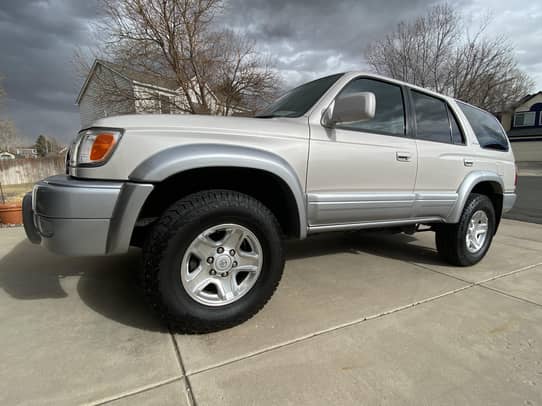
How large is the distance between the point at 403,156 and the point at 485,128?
1.74m

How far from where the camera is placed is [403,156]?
254 centimetres

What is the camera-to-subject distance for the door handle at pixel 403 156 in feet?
8.23

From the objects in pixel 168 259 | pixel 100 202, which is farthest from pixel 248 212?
pixel 100 202

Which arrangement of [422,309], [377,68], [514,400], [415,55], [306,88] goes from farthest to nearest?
[377,68] → [415,55] → [306,88] → [422,309] → [514,400]

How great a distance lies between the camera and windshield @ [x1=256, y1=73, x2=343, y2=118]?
2350mm

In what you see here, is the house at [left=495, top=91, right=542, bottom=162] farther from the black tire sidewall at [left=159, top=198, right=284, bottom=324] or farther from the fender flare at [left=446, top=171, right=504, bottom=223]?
the black tire sidewall at [left=159, top=198, right=284, bottom=324]

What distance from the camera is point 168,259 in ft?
5.51

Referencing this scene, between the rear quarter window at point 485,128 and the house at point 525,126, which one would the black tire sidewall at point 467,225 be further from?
the house at point 525,126

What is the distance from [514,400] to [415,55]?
2159cm

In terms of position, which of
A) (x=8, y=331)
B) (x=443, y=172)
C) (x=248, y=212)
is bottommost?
(x=8, y=331)

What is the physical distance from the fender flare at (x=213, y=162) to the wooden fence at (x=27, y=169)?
18981 mm

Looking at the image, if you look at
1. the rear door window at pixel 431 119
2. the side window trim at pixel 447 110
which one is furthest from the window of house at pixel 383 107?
the rear door window at pixel 431 119

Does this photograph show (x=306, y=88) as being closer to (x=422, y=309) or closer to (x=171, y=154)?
(x=171, y=154)

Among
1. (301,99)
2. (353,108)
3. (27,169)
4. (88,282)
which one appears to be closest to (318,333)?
(353,108)
